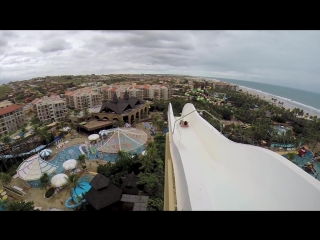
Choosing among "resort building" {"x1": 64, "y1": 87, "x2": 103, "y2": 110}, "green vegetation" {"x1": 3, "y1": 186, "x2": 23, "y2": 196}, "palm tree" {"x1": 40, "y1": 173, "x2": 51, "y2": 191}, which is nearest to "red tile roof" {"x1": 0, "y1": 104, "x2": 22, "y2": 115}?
"resort building" {"x1": 64, "y1": 87, "x2": 103, "y2": 110}

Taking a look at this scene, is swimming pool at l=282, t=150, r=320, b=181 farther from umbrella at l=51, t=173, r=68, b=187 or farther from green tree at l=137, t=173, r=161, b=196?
umbrella at l=51, t=173, r=68, b=187

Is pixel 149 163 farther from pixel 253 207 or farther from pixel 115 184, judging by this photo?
pixel 253 207

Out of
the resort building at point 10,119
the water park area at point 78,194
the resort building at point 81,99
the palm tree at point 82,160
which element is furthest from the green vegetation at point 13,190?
the resort building at point 81,99

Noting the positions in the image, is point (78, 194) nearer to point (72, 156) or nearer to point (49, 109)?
point (72, 156)

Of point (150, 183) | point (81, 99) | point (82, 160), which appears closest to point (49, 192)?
point (82, 160)

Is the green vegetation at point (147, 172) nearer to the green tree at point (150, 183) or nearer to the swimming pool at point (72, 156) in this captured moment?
the green tree at point (150, 183)
